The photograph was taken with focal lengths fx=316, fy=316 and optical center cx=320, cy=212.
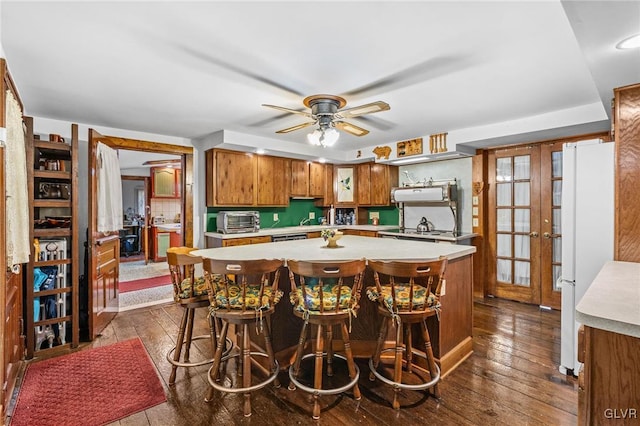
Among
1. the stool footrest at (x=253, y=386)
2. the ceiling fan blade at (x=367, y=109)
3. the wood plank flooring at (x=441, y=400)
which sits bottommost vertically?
the wood plank flooring at (x=441, y=400)

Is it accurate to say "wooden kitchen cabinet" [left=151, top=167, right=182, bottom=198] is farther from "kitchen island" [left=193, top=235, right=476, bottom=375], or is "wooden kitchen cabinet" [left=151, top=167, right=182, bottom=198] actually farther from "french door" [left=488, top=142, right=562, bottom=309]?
"french door" [left=488, top=142, right=562, bottom=309]

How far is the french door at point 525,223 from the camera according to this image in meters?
4.03

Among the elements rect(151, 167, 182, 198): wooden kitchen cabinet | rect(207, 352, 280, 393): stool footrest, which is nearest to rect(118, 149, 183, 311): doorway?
rect(151, 167, 182, 198): wooden kitchen cabinet

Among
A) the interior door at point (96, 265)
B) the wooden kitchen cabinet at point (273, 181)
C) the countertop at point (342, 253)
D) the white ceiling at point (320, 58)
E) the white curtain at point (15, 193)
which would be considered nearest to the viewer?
the white ceiling at point (320, 58)

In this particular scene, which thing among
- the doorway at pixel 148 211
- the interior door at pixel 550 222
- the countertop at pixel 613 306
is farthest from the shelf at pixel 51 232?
Answer: the interior door at pixel 550 222

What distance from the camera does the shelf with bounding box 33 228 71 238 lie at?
2.83 meters

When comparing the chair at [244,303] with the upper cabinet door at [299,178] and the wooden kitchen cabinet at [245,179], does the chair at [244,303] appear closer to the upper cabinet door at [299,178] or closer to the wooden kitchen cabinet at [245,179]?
the wooden kitchen cabinet at [245,179]

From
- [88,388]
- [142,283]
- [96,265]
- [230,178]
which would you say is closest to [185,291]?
[88,388]

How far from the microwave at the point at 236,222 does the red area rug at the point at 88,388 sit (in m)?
1.90

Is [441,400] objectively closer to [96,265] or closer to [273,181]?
[96,265]

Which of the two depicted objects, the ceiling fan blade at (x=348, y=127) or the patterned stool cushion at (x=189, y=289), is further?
the ceiling fan blade at (x=348, y=127)

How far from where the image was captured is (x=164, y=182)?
803 cm

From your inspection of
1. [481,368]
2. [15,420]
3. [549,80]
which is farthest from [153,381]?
[549,80]

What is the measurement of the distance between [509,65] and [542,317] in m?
2.93
